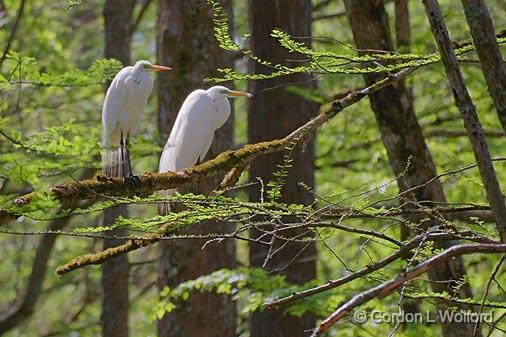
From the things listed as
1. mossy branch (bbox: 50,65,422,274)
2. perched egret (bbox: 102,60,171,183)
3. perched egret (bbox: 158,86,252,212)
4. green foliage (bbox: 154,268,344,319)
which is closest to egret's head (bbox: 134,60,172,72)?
perched egret (bbox: 102,60,171,183)

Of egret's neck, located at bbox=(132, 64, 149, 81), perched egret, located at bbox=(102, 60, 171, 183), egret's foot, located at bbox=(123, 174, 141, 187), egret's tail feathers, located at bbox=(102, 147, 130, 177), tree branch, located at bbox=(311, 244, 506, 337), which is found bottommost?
tree branch, located at bbox=(311, 244, 506, 337)

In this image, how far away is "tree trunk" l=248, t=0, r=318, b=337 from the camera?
22.1ft

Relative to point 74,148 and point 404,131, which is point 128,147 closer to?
point 74,148

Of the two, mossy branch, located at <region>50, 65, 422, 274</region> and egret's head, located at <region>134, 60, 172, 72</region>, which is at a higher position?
egret's head, located at <region>134, 60, 172, 72</region>

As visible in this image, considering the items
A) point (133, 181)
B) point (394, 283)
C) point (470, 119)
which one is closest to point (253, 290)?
point (133, 181)

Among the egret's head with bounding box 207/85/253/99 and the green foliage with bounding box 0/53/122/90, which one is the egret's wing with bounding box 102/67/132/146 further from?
the egret's head with bounding box 207/85/253/99

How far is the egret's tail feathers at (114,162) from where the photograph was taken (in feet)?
17.1

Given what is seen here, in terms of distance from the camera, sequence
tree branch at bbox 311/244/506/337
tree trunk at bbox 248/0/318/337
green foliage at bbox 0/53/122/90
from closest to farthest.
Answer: tree branch at bbox 311/244/506/337, green foliage at bbox 0/53/122/90, tree trunk at bbox 248/0/318/337

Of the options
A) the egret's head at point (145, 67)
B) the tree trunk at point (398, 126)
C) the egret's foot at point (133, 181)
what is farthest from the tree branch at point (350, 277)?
the egret's head at point (145, 67)

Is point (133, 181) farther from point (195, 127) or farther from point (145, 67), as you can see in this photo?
point (145, 67)

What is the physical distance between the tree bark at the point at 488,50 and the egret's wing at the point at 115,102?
10.8ft

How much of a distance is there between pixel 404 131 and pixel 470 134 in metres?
2.68

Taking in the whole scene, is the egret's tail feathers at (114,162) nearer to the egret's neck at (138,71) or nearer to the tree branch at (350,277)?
the egret's neck at (138,71)

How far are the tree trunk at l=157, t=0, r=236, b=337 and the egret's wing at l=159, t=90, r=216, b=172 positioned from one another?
2.67 feet
